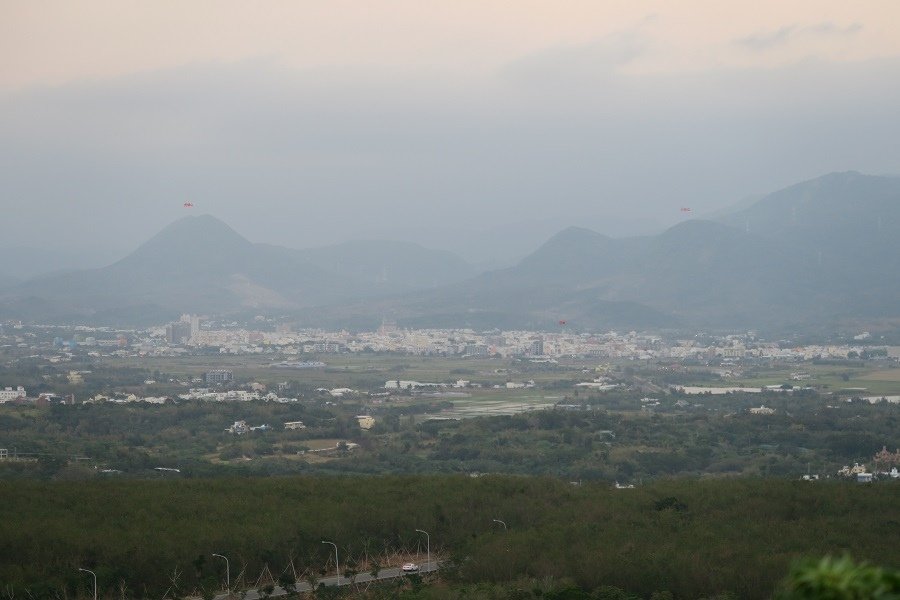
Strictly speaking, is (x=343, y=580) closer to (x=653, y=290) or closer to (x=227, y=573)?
(x=227, y=573)

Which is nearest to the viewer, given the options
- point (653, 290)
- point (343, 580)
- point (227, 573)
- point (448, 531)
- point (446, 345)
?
point (227, 573)

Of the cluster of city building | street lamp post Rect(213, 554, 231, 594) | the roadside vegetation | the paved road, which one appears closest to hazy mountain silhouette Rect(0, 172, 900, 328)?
the cluster of city building

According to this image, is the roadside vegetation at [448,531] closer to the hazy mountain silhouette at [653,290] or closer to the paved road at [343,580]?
the paved road at [343,580]

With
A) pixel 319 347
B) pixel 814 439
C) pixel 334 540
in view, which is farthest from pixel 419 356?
pixel 334 540

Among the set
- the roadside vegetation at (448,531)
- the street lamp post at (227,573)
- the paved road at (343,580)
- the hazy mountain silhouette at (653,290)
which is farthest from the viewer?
the hazy mountain silhouette at (653,290)

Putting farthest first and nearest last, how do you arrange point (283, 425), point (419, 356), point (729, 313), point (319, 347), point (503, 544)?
point (729, 313)
point (319, 347)
point (419, 356)
point (283, 425)
point (503, 544)

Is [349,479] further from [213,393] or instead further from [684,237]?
[684,237]

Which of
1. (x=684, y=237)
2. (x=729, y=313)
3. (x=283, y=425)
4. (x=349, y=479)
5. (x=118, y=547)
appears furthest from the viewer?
(x=684, y=237)

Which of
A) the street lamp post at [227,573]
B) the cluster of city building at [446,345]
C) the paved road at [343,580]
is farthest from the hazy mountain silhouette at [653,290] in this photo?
the street lamp post at [227,573]

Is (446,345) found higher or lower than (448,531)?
higher

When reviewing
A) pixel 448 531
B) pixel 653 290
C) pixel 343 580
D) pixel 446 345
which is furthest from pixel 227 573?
pixel 653 290

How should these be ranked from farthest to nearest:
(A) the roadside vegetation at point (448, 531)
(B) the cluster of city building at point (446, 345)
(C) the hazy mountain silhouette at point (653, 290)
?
(C) the hazy mountain silhouette at point (653, 290), (B) the cluster of city building at point (446, 345), (A) the roadside vegetation at point (448, 531)
